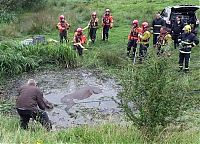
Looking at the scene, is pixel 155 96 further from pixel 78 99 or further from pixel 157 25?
pixel 157 25

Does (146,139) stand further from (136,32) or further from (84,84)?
(136,32)

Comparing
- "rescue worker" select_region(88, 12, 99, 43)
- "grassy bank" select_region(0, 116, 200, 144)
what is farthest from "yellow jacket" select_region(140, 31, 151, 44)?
"grassy bank" select_region(0, 116, 200, 144)

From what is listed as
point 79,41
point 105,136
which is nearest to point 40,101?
point 105,136

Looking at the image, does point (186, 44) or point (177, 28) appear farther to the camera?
point (177, 28)

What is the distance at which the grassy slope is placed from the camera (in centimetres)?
778

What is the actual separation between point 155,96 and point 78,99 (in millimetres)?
5038

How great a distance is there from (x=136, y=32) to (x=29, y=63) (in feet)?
13.9

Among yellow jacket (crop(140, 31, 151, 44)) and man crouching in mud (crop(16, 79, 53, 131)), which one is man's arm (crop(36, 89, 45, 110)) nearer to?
man crouching in mud (crop(16, 79, 53, 131))

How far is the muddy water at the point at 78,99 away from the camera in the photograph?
442 inches

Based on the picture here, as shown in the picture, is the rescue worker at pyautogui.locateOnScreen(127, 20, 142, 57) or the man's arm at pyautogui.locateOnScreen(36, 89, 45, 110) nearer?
the man's arm at pyautogui.locateOnScreen(36, 89, 45, 110)

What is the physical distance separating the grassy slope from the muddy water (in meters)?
0.89

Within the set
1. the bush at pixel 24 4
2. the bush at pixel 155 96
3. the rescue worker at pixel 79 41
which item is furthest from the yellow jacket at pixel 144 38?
the bush at pixel 24 4

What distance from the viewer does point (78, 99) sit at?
502 inches

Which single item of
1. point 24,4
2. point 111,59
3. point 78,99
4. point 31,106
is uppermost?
point 24,4
